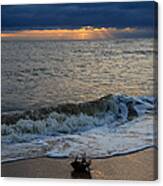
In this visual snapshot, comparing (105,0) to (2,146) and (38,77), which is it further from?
(2,146)

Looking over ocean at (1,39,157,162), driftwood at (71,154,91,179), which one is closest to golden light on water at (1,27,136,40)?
ocean at (1,39,157,162)

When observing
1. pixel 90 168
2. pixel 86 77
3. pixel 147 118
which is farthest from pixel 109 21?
pixel 90 168

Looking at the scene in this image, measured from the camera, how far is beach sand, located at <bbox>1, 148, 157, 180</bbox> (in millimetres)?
2551

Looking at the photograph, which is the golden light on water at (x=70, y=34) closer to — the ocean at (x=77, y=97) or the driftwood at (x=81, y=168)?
the ocean at (x=77, y=97)

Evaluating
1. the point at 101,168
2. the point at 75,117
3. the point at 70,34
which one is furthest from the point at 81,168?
the point at 70,34

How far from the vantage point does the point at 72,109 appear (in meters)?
2.63

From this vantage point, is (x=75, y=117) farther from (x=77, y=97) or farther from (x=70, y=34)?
(x=70, y=34)

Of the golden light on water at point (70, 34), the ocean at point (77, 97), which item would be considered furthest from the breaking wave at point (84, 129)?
the golden light on water at point (70, 34)

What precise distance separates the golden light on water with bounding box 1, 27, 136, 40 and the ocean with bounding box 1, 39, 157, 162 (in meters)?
0.03

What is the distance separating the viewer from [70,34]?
2641 mm

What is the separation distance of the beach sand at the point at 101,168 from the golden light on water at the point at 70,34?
0.51m

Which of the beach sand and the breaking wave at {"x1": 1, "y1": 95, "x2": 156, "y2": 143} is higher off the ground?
the breaking wave at {"x1": 1, "y1": 95, "x2": 156, "y2": 143}

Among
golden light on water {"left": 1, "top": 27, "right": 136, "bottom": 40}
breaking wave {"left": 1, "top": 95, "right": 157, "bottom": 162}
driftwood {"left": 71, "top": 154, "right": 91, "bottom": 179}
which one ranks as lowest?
driftwood {"left": 71, "top": 154, "right": 91, "bottom": 179}

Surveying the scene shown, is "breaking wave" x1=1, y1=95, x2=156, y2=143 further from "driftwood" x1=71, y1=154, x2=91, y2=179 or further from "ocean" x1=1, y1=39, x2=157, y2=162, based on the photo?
"driftwood" x1=71, y1=154, x2=91, y2=179
